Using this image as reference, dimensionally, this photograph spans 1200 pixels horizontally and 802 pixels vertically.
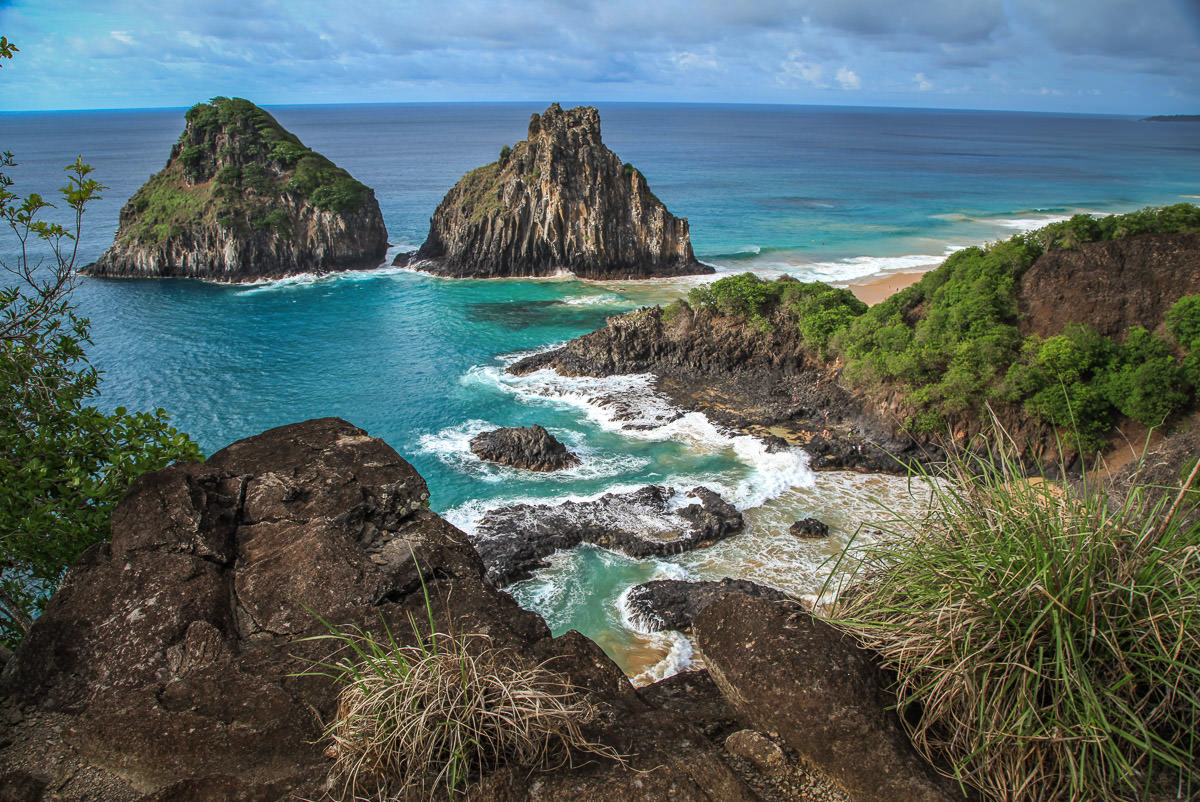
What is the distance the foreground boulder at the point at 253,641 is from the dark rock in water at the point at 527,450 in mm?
20642

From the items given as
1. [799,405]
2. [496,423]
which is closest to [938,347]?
[799,405]

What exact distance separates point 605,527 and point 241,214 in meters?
60.2

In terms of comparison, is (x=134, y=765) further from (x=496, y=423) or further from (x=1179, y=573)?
(x=496, y=423)

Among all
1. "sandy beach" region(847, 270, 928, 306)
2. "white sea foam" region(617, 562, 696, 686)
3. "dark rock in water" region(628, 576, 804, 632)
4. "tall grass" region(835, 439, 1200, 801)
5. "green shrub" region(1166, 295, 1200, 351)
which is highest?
"tall grass" region(835, 439, 1200, 801)

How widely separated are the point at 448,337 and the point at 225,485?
139 ft

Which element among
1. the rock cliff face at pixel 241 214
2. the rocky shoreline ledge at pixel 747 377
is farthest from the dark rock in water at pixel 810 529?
the rock cliff face at pixel 241 214

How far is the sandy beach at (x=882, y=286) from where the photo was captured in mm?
56294

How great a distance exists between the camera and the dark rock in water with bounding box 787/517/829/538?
25.7 m

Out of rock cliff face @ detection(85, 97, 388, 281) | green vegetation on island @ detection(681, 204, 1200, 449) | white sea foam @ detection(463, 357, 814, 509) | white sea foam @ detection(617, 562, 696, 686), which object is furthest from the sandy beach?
rock cliff face @ detection(85, 97, 388, 281)

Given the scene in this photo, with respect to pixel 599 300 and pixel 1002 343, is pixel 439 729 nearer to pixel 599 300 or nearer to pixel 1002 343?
pixel 1002 343

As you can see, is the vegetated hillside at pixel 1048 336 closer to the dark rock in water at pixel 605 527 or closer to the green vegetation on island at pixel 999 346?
the green vegetation on island at pixel 999 346

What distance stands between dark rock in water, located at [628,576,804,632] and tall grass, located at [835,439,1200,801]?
1551 cm

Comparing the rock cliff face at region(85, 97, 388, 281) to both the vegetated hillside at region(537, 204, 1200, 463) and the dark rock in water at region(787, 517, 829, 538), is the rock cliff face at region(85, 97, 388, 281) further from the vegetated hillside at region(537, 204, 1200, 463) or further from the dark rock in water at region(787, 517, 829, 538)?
the dark rock in water at region(787, 517, 829, 538)

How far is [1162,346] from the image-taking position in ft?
90.2
